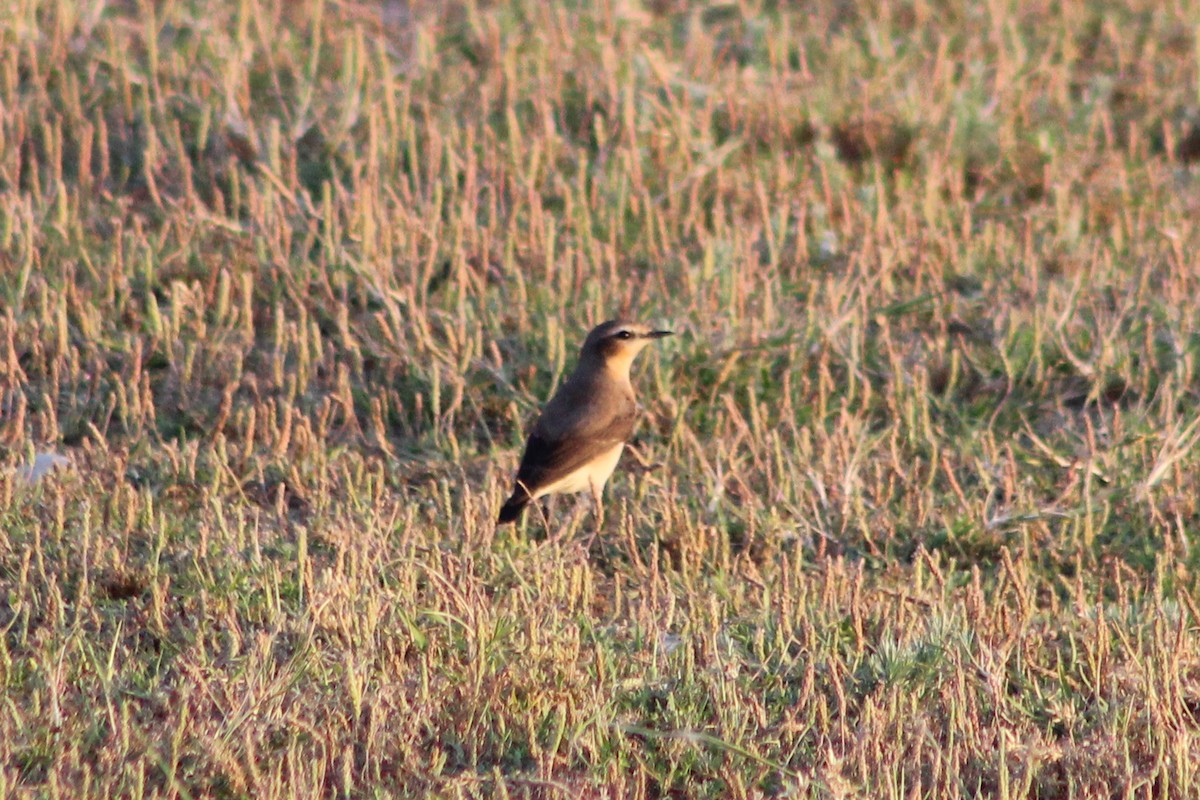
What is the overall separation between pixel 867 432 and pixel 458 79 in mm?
3888

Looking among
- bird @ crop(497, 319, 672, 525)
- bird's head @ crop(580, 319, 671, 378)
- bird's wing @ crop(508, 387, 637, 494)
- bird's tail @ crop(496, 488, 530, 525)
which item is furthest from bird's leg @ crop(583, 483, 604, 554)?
bird's head @ crop(580, 319, 671, 378)

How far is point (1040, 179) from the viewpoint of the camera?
31.4 ft

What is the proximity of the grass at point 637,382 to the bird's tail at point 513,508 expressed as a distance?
0.09m

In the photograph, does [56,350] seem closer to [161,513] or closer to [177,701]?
[161,513]

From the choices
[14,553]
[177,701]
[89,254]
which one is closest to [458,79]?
[89,254]

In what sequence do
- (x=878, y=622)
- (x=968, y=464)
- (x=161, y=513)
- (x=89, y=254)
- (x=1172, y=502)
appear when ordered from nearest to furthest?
(x=878, y=622), (x=161, y=513), (x=1172, y=502), (x=968, y=464), (x=89, y=254)

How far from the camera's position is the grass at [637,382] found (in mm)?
4730

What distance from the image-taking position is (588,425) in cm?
664

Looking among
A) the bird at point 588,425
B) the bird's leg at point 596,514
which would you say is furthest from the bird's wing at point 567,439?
the bird's leg at point 596,514

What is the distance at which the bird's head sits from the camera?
6957 mm

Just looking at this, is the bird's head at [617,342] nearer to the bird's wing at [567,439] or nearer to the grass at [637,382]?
the bird's wing at [567,439]

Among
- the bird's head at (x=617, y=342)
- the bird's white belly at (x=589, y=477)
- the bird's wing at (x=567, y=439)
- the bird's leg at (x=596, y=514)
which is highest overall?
the bird's head at (x=617, y=342)

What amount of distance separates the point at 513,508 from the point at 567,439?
38 centimetres

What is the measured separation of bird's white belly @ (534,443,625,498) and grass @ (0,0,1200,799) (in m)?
0.18
